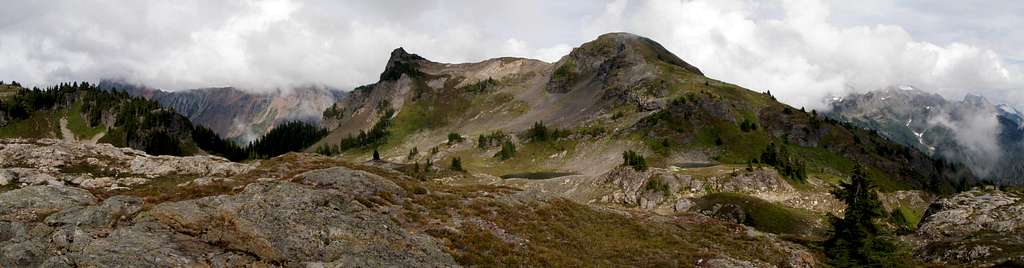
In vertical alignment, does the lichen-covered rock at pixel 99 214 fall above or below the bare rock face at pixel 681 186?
above

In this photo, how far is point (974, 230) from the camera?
56031mm

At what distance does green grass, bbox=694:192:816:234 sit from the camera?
93438 mm

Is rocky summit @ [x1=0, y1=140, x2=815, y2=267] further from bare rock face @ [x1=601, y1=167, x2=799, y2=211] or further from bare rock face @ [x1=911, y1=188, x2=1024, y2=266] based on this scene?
bare rock face @ [x1=601, y1=167, x2=799, y2=211]

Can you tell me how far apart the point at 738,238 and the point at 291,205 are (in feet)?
122

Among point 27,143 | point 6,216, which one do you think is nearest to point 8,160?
point 27,143

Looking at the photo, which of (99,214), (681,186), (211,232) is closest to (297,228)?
(211,232)

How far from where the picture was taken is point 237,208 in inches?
1193

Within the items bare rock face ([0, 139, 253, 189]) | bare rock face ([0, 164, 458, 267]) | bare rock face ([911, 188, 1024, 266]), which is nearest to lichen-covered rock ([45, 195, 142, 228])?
bare rock face ([0, 164, 458, 267])

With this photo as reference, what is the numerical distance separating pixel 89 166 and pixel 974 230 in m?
90.2

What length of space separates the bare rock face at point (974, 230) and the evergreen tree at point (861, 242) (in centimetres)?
720

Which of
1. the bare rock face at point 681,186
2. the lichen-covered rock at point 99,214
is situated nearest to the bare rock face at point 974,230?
the bare rock face at point 681,186

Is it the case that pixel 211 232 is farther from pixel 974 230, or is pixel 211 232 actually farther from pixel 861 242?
pixel 974 230

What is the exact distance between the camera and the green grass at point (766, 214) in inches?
3679

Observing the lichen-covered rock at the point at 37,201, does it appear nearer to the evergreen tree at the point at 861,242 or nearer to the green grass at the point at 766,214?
the evergreen tree at the point at 861,242
